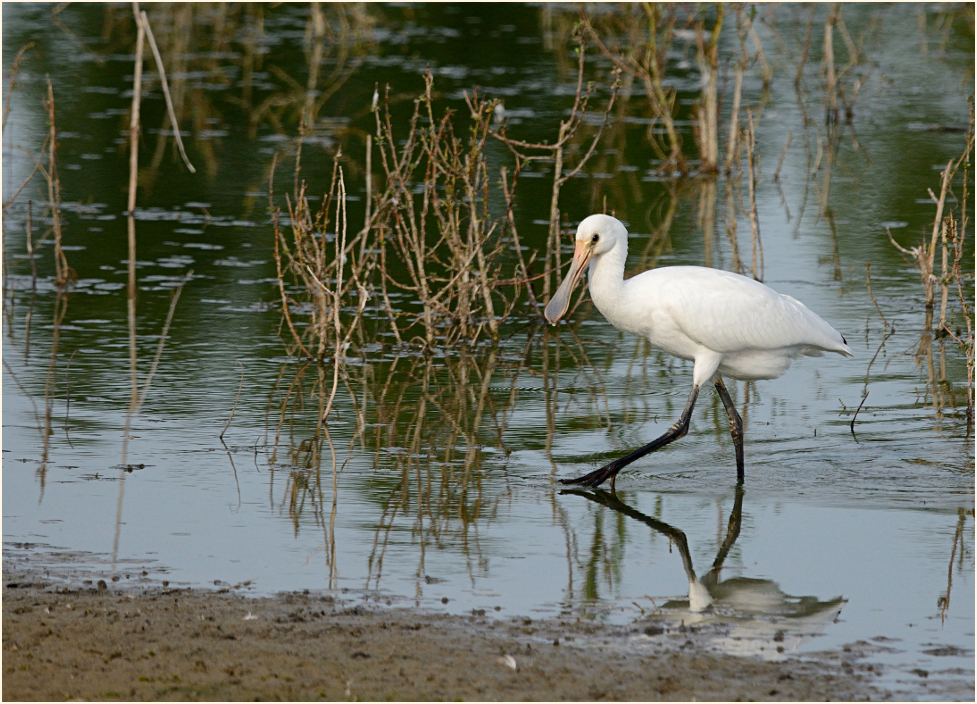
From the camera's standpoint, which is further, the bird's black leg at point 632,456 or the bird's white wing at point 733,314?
the bird's white wing at point 733,314

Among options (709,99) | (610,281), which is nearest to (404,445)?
(610,281)

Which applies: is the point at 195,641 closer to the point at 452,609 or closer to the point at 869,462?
the point at 452,609

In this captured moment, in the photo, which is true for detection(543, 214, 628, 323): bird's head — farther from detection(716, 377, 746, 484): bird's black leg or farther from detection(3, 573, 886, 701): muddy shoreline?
detection(3, 573, 886, 701): muddy shoreline

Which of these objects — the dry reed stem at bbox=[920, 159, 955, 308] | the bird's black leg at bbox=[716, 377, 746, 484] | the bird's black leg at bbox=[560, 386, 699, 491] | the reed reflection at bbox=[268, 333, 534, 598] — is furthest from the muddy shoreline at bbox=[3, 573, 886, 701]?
the dry reed stem at bbox=[920, 159, 955, 308]

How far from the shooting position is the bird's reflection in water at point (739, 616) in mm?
5004

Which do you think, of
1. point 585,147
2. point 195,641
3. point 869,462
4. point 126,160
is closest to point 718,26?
point 585,147

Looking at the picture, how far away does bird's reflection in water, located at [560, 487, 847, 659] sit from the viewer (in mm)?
5004

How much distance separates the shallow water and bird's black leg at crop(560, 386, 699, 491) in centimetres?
12

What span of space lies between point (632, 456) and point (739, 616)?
172 centimetres

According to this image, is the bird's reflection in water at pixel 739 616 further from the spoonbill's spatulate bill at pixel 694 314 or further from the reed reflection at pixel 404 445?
the spoonbill's spatulate bill at pixel 694 314

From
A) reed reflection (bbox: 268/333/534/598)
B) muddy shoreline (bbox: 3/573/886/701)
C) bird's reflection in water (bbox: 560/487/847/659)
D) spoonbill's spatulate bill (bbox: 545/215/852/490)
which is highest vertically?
spoonbill's spatulate bill (bbox: 545/215/852/490)

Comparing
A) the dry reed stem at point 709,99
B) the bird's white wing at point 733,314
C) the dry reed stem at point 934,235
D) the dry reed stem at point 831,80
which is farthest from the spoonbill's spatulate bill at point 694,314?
the dry reed stem at point 831,80

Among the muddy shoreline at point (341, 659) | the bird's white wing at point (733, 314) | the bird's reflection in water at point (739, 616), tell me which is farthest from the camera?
the bird's white wing at point (733, 314)

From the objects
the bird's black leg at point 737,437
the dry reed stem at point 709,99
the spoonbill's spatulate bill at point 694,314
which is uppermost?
the dry reed stem at point 709,99
